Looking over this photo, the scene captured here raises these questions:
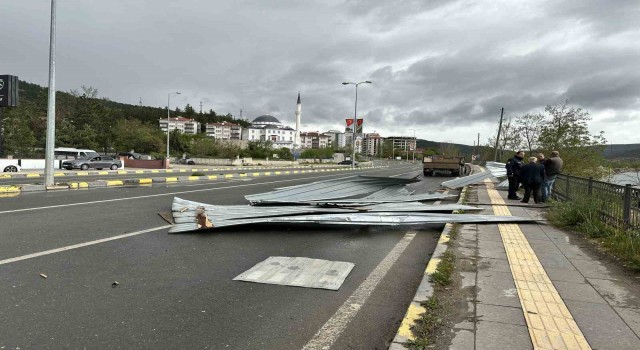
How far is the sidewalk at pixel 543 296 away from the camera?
3.20 m

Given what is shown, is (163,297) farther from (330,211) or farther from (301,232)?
(330,211)

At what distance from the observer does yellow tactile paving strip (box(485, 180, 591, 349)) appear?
123 inches

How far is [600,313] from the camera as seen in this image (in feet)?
12.2

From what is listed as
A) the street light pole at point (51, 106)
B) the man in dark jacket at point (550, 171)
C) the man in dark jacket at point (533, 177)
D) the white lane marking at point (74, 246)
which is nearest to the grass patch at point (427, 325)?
the white lane marking at point (74, 246)

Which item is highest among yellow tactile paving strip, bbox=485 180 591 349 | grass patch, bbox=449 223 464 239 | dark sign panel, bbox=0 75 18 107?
dark sign panel, bbox=0 75 18 107

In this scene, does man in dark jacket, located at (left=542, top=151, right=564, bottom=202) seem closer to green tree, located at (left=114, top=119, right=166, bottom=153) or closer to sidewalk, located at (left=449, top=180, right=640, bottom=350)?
sidewalk, located at (left=449, top=180, right=640, bottom=350)

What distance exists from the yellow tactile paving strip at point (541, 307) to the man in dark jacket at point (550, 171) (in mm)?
7277

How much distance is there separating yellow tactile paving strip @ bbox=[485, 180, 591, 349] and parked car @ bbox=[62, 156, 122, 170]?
37.8 m

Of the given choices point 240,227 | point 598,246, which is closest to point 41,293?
point 240,227

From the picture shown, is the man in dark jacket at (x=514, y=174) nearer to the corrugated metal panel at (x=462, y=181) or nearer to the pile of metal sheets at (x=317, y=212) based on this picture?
the corrugated metal panel at (x=462, y=181)

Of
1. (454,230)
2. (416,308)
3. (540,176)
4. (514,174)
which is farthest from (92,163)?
(416,308)

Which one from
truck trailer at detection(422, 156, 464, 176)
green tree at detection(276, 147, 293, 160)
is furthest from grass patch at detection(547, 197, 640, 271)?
green tree at detection(276, 147, 293, 160)

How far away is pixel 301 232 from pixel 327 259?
201 centimetres

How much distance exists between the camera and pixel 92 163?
36625 millimetres
